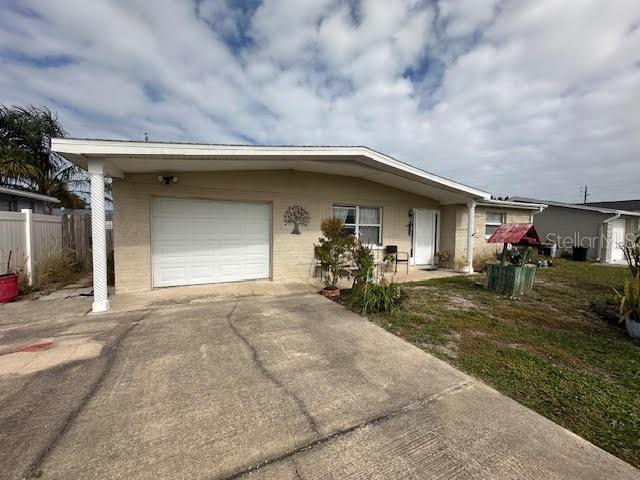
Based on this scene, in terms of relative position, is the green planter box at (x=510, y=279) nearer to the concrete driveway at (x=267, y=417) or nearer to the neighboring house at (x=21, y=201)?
the concrete driveway at (x=267, y=417)

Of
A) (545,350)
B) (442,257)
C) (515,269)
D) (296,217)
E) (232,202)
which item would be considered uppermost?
(232,202)

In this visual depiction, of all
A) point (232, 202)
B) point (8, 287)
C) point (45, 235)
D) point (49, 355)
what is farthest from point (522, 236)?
point (45, 235)

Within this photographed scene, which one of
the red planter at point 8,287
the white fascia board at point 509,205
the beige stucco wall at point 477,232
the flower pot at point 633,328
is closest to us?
the flower pot at point 633,328

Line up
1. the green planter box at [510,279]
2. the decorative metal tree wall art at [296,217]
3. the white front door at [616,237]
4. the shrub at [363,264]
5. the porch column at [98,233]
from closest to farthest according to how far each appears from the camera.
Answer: the porch column at [98,233] → the shrub at [363,264] → the green planter box at [510,279] → the decorative metal tree wall art at [296,217] → the white front door at [616,237]

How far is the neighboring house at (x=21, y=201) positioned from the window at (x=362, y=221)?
10.1 metres

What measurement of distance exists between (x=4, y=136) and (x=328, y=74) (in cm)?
1276

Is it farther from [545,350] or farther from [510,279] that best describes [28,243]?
[510,279]

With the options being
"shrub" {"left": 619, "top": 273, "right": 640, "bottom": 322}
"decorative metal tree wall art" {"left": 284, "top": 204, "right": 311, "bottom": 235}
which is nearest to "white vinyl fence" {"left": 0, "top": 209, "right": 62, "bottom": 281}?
"decorative metal tree wall art" {"left": 284, "top": 204, "right": 311, "bottom": 235}

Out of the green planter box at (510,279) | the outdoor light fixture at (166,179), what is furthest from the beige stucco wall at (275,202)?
the green planter box at (510,279)

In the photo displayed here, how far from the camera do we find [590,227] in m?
13.8

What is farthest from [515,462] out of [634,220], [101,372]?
[634,220]

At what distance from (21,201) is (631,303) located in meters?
16.6

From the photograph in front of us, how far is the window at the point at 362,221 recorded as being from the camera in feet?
27.4

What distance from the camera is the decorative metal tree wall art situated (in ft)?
24.2
